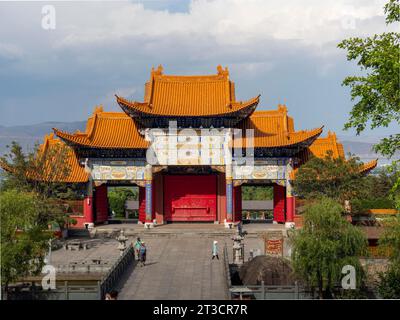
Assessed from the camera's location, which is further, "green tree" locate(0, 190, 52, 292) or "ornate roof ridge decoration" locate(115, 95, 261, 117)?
"ornate roof ridge decoration" locate(115, 95, 261, 117)

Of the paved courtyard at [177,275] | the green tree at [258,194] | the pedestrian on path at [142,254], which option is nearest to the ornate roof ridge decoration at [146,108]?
the paved courtyard at [177,275]

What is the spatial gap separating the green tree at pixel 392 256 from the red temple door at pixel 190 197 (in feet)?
70.1

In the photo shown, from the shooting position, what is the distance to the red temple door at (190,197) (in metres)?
38.8

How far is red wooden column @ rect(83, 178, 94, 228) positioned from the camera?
36844 millimetres

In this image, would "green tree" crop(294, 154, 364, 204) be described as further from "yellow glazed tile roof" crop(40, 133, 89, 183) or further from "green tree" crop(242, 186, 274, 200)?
"green tree" crop(242, 186, 274, 200)

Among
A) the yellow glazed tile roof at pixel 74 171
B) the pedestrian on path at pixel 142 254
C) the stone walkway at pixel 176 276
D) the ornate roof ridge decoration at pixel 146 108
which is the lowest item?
the stone walkway at pixel 176 276

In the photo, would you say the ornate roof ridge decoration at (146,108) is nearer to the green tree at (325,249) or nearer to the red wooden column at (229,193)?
the red wooden column at (229,193)

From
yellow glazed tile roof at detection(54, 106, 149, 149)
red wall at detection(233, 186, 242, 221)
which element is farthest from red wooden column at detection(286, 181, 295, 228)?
yellow glazed tile roof at detection(54, 106, 149, 149)

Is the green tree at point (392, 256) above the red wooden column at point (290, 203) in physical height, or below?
below

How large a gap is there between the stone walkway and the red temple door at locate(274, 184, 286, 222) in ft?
29.7

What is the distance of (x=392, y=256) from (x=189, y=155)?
66.9ft

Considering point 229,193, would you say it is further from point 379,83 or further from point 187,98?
point 379,83

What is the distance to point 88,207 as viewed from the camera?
3697 centimetres
